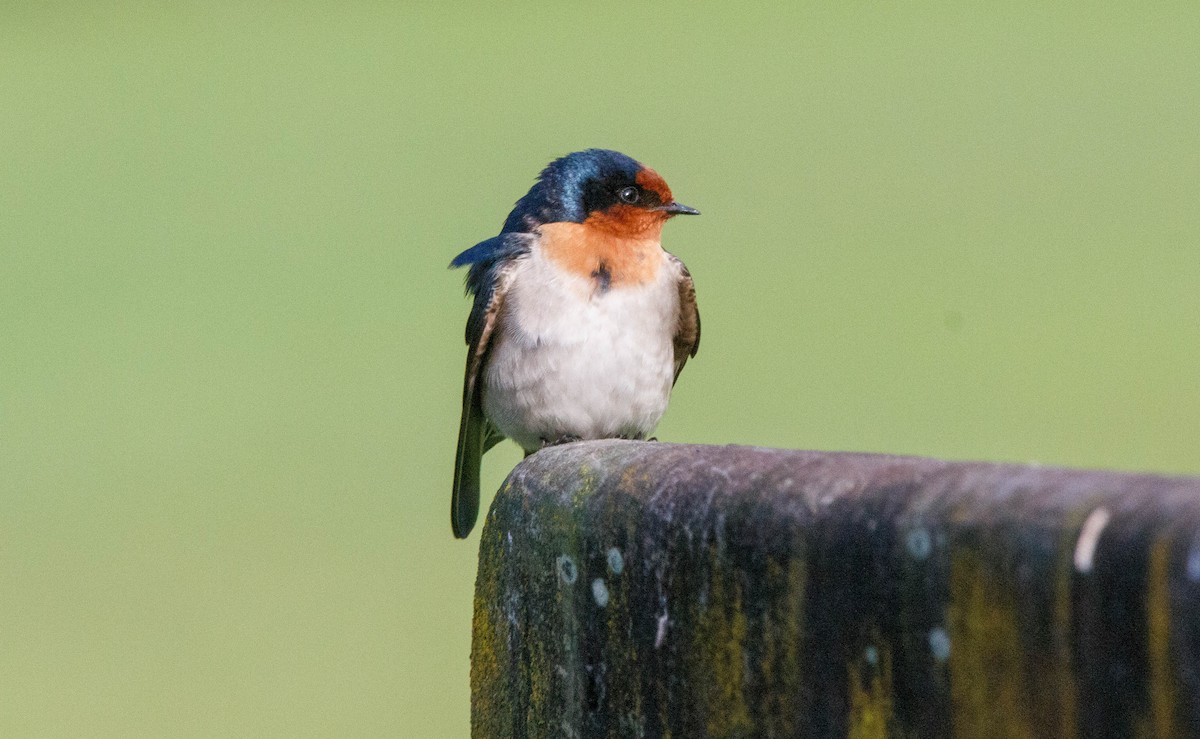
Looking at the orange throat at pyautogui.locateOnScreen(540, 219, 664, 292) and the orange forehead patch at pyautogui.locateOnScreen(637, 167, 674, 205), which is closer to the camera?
the orange throat at pyautogui.locateOnScreen(540, 219, 664, 292)

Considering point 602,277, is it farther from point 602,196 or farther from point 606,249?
point 602,196

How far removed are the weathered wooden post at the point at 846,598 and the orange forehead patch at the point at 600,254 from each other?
96.8 inches

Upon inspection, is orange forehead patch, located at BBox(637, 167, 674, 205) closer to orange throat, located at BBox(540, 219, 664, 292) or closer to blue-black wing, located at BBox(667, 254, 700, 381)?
orange throat, located at BBox(540, 219, 664, 292)

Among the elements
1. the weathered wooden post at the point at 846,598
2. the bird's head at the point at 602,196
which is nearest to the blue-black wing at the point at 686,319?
the bird's head at the point at 602,196

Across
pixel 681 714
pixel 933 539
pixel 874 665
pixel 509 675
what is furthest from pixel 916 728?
pixel 509 675

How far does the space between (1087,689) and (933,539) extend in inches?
7.2

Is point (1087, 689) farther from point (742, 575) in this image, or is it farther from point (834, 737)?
point (742, 575)

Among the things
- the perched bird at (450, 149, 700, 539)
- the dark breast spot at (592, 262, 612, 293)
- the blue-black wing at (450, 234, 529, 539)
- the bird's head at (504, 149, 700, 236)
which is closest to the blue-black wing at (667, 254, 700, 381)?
the perched bird at (450, 149, 700, 539)

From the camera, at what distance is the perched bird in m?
4.55

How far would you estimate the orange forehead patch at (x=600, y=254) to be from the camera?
459 centimetres

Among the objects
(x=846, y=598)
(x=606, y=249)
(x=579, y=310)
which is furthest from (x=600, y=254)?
(x=846, y=598)

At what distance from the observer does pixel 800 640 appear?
1.51 meters

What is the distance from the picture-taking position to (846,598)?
1.45m

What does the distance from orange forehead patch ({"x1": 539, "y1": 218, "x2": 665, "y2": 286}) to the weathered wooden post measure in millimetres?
2459
